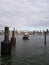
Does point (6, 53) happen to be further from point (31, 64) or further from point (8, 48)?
point (31, 64)

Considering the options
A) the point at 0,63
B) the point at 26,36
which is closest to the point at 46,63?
the point at 0,63

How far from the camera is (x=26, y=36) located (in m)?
112

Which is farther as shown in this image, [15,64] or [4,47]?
[4,47]

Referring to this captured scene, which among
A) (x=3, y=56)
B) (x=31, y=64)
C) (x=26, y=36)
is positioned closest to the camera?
(x=31, y=64)

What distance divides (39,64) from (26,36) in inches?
3619

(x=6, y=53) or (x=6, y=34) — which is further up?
(x=6, y=34)

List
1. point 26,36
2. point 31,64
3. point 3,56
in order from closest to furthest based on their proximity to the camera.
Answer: point 31,64 → point 3,56 → point 26,36

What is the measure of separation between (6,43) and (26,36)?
86559 mm

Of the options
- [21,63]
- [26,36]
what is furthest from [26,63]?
[26,36]

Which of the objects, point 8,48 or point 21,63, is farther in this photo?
point 8,48

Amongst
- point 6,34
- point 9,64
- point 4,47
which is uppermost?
point 6,34

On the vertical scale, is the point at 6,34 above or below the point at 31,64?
above

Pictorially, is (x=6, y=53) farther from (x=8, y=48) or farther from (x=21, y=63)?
(x=21, y=63)

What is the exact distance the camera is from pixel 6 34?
89.0ft
